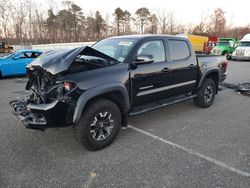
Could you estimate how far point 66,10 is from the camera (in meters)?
49.3

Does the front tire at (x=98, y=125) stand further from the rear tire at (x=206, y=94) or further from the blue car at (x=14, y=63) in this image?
the blue car at (x=14, y=63)

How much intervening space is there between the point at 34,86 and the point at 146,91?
1.98 metres

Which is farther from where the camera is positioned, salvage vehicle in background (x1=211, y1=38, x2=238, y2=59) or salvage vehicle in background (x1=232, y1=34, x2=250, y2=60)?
salvage vehicle in background (x1=211, y1=38, x2=238, y2=59)

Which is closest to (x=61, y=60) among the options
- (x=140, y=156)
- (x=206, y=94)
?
(x=140, y=156)

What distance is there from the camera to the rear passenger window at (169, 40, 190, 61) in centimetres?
443

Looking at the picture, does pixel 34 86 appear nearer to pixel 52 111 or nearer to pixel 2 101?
pixel 52 111

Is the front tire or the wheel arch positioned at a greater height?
the wheel arch

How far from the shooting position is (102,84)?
10.4 ft

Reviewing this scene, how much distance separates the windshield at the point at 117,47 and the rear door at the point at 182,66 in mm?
1001

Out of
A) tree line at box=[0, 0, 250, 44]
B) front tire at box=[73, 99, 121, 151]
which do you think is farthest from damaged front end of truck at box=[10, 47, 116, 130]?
tree line at box=[0, 0, 250, 44]

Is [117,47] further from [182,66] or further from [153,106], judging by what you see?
[182,66]

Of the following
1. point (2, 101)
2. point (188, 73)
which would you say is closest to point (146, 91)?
point (188, 73)

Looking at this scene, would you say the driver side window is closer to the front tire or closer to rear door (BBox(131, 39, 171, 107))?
rear door (BBox(131, 39, 171, 107))

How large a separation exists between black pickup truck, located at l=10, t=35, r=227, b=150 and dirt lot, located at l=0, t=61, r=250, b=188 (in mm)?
422
